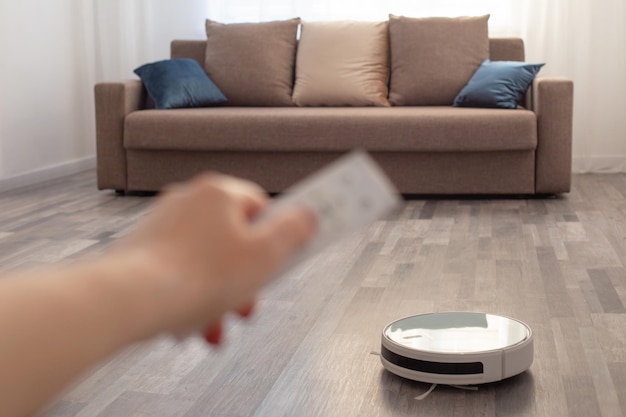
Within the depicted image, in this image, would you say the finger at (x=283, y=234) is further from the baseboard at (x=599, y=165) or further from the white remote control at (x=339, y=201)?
the baseboard at (x=599, y=165)

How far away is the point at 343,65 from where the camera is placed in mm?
5320

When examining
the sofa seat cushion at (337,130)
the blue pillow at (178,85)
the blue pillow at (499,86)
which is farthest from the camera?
the blue pillow at (178,85)

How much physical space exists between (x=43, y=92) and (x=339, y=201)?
5.51 metres

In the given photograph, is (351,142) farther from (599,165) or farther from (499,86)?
(599,165)

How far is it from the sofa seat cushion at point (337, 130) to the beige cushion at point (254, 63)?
50cm

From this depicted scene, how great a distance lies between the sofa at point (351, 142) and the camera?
15.2 ft

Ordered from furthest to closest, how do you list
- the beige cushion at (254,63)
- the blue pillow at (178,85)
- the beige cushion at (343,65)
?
the beige cushion at (254,63)
the beige cushion at (343,65)
the blue pillow at (178,85)

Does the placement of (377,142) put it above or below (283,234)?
below

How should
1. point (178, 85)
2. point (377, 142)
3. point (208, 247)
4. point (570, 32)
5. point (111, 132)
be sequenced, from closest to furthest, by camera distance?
point (208, 247)
point (377, 142)
point (111, 132)
point (178, 85)
point (570, 32)

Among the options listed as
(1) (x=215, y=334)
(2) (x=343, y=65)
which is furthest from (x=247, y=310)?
(2) (x=343, y=65)

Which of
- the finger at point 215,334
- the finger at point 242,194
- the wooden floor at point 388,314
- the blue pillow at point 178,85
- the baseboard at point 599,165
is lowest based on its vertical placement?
the baseboard at point 599,165

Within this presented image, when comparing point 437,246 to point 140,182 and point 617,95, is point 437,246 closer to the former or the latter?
point 140,182

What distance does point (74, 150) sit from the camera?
6.10 m

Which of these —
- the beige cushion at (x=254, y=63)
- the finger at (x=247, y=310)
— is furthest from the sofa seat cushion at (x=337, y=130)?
the finger at (x=247, y=310)
